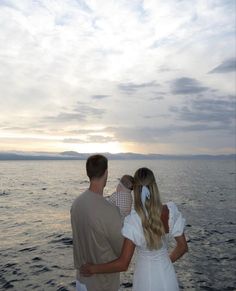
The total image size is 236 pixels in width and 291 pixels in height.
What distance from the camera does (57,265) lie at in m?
17.1

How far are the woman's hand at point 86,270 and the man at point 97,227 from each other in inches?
6.3

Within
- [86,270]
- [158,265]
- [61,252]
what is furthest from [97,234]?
[61,252]

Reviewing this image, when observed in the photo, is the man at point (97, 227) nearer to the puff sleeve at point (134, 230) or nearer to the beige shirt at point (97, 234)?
the beige shirt at point (97, 234)

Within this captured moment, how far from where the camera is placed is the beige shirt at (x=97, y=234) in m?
4.89

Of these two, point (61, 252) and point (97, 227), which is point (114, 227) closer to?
point (97, 227)

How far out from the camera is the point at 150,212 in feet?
14.6

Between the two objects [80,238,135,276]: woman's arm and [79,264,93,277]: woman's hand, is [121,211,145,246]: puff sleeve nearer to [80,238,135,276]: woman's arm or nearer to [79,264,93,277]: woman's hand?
[80,238,135,276]: woman's arm

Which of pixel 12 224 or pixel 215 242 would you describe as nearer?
pixel 215 242

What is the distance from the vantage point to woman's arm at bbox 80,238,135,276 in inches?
173

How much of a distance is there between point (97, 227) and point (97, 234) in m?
0.12

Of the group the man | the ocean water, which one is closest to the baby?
the man

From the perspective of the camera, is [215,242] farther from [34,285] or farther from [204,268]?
[34,285]

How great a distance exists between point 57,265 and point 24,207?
73.5ft

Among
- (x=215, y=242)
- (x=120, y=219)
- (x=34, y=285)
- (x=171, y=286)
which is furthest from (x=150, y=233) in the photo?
(x=215, y=242)
